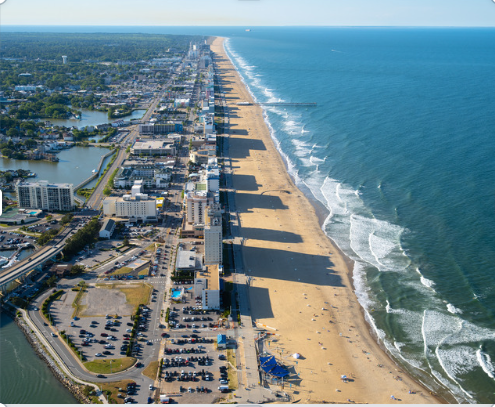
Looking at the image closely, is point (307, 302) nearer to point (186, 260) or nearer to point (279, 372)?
point (279, 372)

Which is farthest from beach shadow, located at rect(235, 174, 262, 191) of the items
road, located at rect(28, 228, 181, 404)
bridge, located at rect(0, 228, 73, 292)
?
bridge, located at rect(0, 228, 73, 292)

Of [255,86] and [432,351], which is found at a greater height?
[255,86]

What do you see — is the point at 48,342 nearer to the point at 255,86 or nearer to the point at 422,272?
the point at 422,272

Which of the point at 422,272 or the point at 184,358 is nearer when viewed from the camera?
the point at 184,358

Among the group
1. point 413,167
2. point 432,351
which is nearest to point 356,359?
point 432,351

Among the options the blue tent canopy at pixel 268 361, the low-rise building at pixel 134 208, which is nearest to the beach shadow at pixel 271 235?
the low-rise building at pixel 134 208

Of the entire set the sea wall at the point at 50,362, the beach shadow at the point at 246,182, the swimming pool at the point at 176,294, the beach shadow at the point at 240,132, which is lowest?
the sea wall at the point at 50,362

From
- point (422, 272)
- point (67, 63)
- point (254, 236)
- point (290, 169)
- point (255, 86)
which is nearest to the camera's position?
point (422, 272)

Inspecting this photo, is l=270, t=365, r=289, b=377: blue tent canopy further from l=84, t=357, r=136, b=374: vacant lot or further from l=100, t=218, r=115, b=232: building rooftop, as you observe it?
l=100, t=218, r=115, b=232: building rooftop

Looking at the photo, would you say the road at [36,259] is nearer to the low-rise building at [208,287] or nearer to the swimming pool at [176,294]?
the swimming pool at [176,294]
